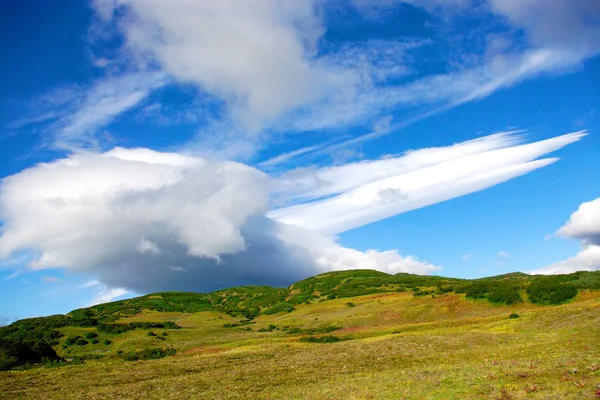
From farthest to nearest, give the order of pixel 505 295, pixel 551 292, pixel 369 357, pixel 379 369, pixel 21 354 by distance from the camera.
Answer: pixel 505 295 < pixel 551 292 < pixel 21 354 < pixel 369 357 < pixel 379 369

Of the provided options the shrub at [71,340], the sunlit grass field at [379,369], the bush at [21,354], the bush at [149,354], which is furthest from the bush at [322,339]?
the shrub at [71,340]

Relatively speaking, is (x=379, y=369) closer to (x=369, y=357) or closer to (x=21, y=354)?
(x=369, y=357)

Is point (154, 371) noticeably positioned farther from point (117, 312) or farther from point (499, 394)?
point (117, 312)

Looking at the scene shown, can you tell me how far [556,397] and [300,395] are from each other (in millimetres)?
12763

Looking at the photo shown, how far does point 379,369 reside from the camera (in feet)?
96.2

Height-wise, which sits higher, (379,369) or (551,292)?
(551,292)

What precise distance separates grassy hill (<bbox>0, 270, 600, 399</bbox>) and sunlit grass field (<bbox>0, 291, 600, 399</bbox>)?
103mm

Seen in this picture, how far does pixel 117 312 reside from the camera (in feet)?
390

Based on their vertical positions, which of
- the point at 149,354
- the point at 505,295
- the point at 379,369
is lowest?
the point at 379,369

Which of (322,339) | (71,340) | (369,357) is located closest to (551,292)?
(322,339)

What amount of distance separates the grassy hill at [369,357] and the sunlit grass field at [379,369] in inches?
4.1

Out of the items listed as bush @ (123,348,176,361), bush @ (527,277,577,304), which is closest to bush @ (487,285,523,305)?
bush @ (527,277,577,304)

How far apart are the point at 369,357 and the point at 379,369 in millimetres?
5689

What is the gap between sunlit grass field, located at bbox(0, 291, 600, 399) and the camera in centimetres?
2098
